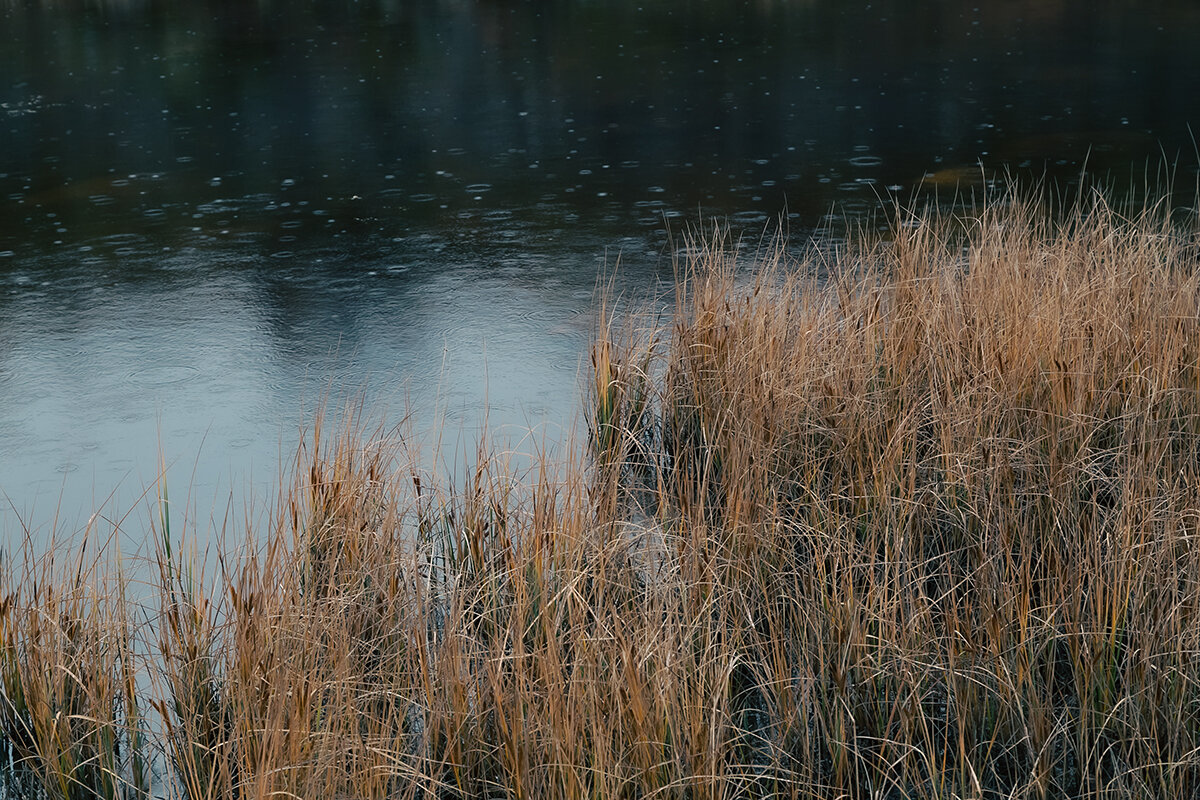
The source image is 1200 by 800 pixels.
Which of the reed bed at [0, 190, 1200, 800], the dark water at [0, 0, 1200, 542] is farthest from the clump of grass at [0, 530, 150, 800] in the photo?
the dark water at [0, 0, 1200, 542]

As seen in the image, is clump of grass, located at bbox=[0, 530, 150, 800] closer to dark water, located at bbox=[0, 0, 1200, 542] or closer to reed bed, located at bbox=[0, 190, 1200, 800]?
reed bed, located at bbox=[0, 190, 1200, 800]

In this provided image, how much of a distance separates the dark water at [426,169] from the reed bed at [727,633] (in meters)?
1.57

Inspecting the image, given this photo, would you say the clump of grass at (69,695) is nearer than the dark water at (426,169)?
Yes

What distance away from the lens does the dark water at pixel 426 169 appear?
19.5 feet

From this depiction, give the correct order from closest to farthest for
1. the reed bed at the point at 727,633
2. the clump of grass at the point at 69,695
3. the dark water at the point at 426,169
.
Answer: the reed bed at the point at 727,633 → the clump of grass at the point at 69,695 → the dark water at the point at 426,169

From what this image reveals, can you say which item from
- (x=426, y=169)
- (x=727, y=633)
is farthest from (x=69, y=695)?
(x=426, y=169)

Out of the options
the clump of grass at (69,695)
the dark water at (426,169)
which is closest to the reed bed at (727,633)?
the clump of grass at (69,695)

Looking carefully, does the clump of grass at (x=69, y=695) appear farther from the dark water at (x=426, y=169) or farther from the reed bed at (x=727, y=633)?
the dark water at (x=426, y=169)

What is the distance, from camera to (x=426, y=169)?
10.1 meters

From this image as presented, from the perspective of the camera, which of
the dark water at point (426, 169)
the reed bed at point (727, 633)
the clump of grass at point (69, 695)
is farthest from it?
the dark water at point (426, 169)

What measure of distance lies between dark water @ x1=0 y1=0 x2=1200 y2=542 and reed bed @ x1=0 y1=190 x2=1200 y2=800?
1.57m

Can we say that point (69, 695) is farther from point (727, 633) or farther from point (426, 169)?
point (426, 169)

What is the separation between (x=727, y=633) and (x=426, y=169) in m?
7.50

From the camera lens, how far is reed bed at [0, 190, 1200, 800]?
284cm
